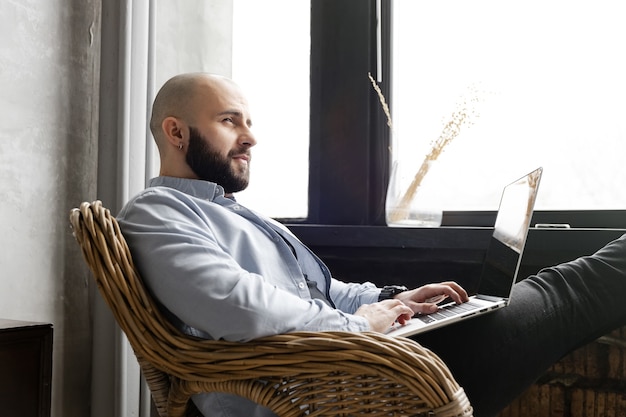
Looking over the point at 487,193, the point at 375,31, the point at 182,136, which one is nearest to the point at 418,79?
the point at 375,31

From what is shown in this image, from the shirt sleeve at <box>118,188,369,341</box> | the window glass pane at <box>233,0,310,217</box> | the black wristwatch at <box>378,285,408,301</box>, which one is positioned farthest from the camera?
the window glass pane at <box>233,0,310,217</box>

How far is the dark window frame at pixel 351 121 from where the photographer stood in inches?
82.3

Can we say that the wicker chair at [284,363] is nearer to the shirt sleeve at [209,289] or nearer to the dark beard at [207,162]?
the shirt sleeve at [209,289]

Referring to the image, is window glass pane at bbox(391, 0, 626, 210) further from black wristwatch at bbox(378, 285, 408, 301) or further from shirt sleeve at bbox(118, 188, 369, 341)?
shirt sleeve at bbox(118, 188, 369, 341)

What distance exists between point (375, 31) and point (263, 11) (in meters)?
0.53

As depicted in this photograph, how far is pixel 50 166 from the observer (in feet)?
5.65

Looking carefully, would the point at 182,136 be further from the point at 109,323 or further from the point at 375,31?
the point at 375,31

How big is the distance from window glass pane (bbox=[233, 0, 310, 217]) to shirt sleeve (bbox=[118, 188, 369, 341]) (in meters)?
1.21

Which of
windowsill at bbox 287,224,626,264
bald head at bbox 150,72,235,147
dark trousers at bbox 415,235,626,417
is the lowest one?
dark trousers at bbox 415,235,626,417

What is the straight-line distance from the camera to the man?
1006mm

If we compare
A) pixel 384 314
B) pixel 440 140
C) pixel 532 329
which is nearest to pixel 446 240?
pixel 440 140

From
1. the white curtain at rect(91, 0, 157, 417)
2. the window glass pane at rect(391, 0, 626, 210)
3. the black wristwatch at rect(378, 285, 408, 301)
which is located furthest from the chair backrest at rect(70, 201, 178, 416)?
the window glass pane at rect(391, 0, 626, 210)

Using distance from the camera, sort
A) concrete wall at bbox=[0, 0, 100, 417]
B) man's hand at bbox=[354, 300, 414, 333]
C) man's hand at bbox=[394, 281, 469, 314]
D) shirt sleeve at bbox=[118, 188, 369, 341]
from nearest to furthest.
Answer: shirt sleeve at bbox=[118, 188, 369, 341], man's hand at bbox=[354, 300, 414, 333], man's hand at bbox=[394, 281, 469, 314], concrete wall at bbox=[0, 0, 100, 417]

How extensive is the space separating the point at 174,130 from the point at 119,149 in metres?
0.46
